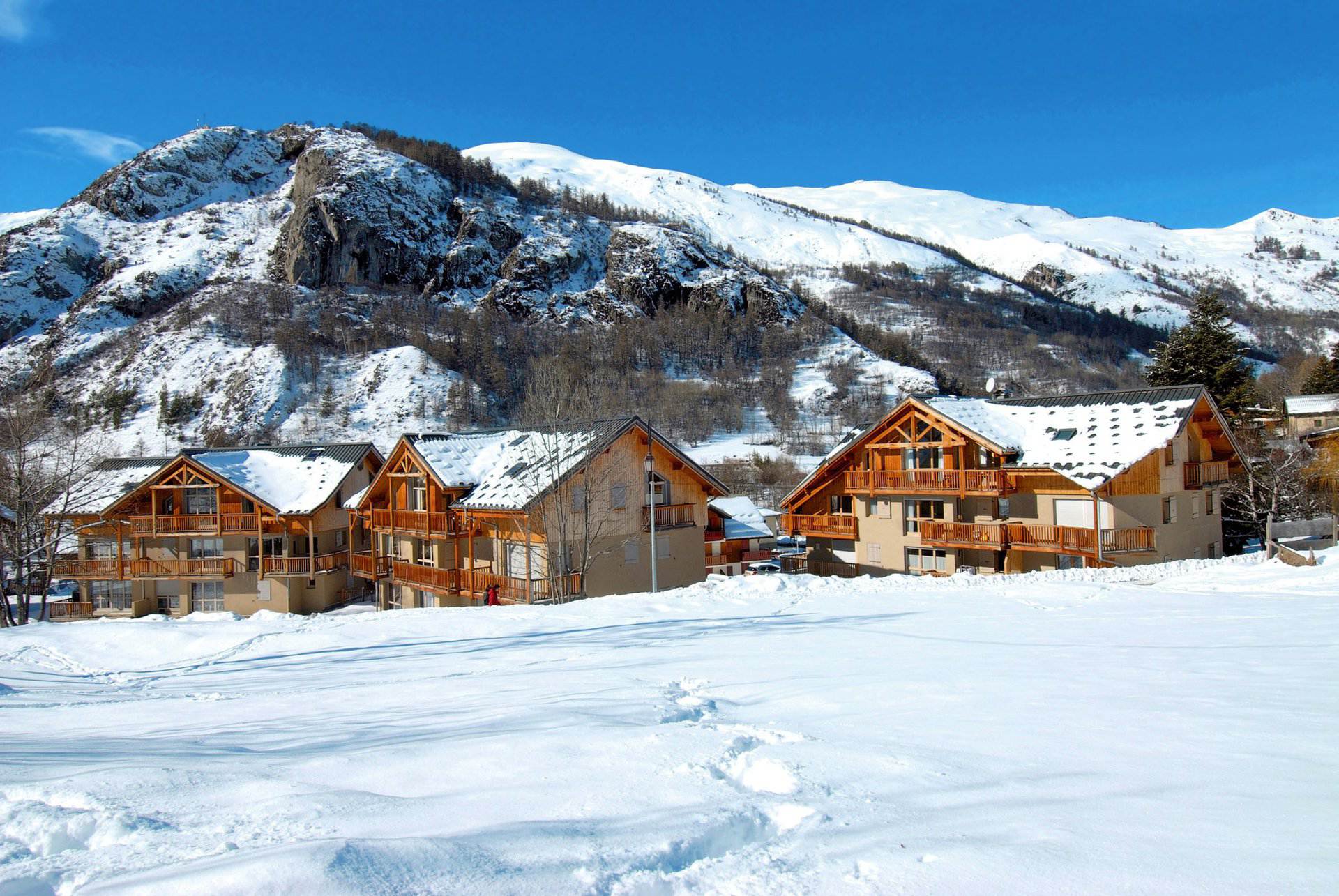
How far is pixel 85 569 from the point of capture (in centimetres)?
3456

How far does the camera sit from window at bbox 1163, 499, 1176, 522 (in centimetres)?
2755

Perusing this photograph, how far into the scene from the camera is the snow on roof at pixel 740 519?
1479 inches

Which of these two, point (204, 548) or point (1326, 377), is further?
point (1326, 377)

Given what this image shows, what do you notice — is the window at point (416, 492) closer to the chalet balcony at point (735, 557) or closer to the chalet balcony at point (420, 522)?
the chalet balcony at point (420, 522)

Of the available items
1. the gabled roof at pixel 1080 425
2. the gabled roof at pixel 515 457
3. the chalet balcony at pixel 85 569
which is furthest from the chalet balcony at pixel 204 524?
the gabled roof at pixel 1080 425

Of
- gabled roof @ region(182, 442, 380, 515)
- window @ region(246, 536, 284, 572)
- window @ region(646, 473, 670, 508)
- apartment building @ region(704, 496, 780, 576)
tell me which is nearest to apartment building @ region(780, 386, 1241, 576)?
apartment building @ region(704, 496, 780, 576)

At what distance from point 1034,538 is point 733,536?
46.9ft

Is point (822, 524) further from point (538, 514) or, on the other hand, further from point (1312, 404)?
point (1312, 404)

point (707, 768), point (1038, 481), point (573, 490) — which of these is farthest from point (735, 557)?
point (707, 768)

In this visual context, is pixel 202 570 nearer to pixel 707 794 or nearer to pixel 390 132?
pixel 707 794

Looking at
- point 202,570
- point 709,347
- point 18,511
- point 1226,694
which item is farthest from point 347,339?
point 1226,694

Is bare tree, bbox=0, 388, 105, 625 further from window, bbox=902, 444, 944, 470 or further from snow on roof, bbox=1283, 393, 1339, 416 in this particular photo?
snow on roof, bbox=1283, 393, 1339, 416

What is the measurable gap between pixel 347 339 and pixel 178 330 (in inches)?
922

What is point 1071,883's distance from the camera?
142 inches
